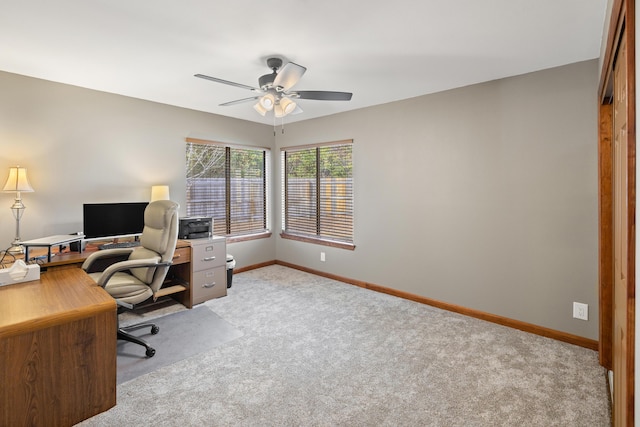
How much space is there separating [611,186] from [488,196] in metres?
0.99

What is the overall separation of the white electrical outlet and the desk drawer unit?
137 inches

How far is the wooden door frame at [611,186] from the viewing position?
110 cm

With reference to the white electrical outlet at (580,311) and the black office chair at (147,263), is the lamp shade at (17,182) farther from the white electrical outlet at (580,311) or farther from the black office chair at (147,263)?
the white electrical outlet at (580,311)

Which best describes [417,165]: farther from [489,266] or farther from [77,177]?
[77,177]

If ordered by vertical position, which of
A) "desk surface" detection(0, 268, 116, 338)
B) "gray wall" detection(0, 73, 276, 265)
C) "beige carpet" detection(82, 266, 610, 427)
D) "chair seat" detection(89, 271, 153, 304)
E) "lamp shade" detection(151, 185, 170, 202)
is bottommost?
"beige carpet" detection(82, 266, 610, 427)

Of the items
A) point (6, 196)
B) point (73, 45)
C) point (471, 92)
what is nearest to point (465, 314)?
point (471, 92)

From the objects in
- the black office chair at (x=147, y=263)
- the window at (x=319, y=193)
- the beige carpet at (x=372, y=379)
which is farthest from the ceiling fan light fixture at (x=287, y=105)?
the beige carpet at (x=372, y=379)

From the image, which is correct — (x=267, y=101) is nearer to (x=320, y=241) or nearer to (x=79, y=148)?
(x=79, y=148)

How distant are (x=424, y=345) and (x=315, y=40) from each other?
8.29 ft

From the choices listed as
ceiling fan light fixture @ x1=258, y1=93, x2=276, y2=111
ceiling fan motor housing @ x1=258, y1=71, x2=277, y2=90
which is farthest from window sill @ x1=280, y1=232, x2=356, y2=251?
ceiling fan motor housing @ x1=258, y1=71, x2=277, y2=90

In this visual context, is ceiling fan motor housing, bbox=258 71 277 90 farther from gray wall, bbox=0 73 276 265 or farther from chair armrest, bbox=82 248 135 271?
gray wall, bbox=0 73 276 265

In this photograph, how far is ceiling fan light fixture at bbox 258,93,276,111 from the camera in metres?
2.67

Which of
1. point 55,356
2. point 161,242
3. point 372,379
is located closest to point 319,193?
point 161,242

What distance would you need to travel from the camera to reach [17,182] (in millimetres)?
2928
